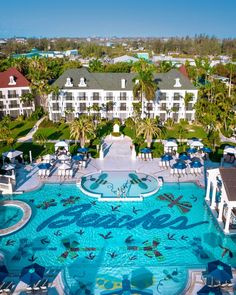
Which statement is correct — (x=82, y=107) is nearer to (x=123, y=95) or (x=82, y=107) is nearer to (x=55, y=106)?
(x=55, y=106)

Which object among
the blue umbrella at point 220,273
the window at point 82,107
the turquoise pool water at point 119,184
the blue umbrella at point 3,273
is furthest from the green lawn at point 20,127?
the blue umbrella at point 220,273

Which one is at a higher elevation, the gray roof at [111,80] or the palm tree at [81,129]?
the gray roof at [111,80]

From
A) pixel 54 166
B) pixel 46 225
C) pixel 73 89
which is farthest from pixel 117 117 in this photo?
pixel 46 225

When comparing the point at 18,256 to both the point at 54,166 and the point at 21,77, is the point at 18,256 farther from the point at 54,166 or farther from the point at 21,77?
the point at 21,77

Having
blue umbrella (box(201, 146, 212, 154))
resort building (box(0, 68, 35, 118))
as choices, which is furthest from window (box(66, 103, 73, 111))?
blue umbrella (box(201, 146, 212, 154))

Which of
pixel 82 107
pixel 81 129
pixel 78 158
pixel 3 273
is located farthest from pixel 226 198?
pixel 82 107

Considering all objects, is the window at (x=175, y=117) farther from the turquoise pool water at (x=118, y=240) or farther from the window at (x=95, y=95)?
the turquoise pool water at (x=118, y=240)
